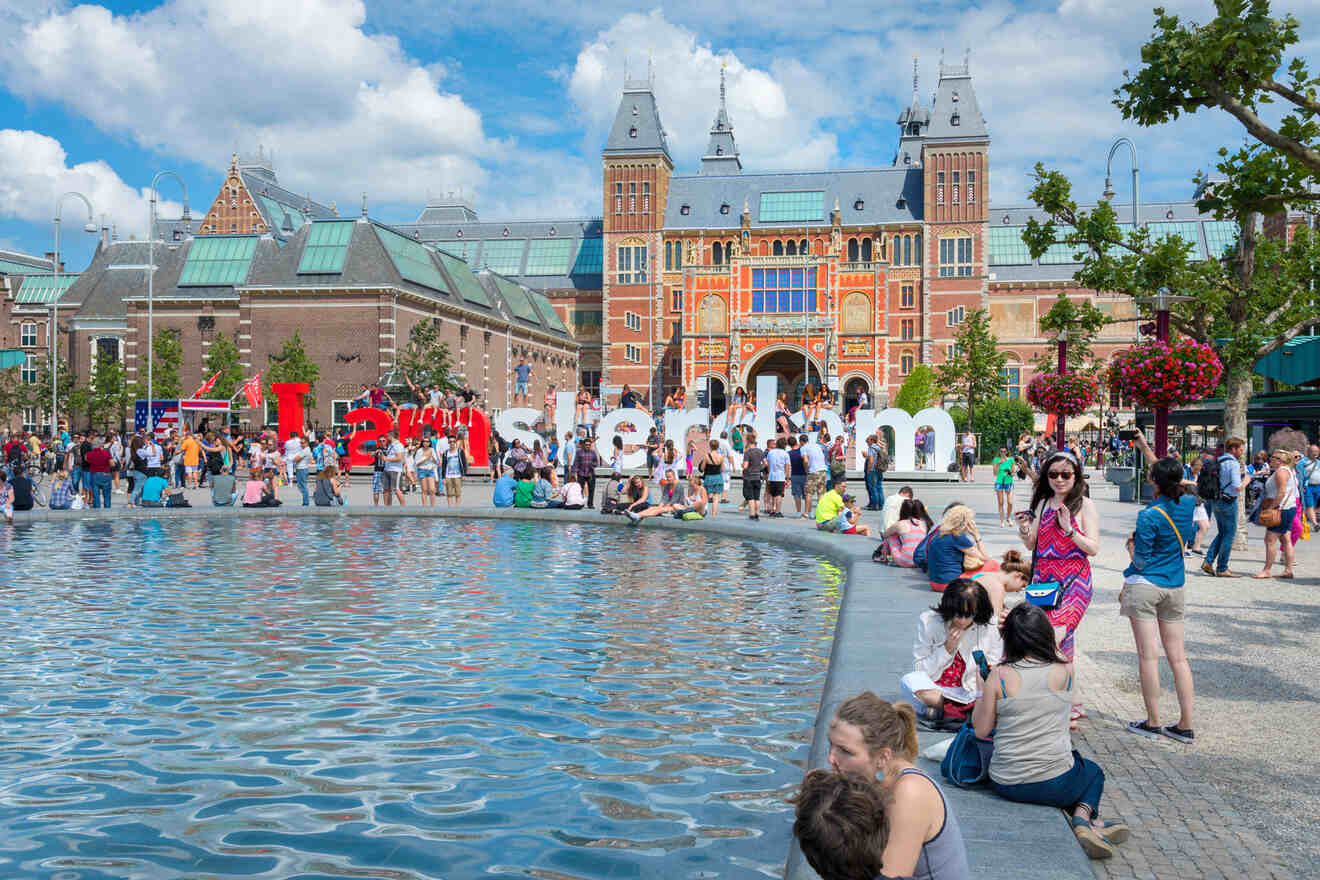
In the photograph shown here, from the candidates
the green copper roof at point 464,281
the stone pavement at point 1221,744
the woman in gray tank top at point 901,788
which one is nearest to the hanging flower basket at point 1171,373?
the stone pavement at point 1221,744

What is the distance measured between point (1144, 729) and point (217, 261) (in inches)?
2194

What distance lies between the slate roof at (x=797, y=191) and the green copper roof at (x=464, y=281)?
20.4 meters

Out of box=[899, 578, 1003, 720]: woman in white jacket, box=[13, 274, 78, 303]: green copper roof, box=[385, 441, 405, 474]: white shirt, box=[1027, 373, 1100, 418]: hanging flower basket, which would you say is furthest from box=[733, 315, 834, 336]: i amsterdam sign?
box=[899, 578, 1003, 720]: woman in white jacket

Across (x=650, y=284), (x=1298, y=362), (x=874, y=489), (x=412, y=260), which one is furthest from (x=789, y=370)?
(x=874, y=489)

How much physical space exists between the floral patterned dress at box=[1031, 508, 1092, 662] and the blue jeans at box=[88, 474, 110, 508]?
19.3m

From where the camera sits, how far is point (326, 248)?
52094mm

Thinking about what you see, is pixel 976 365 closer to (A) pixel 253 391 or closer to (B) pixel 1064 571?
(A) pixel 253 391

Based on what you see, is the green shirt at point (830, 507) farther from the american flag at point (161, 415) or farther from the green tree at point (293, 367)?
the green tree at point (293, 367)

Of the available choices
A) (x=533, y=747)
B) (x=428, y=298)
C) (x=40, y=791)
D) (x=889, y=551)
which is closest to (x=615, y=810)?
(x=533, y=747)

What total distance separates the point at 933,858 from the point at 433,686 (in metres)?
4.91

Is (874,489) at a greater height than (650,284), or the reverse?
(650,284)

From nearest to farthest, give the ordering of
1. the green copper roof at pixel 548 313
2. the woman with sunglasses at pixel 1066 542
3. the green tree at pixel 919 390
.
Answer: the woman with sunglasses at pixel 1066 542
the green tree at pixel 919 390
the green copper roof at pixel 548 313

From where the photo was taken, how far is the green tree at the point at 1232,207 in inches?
287

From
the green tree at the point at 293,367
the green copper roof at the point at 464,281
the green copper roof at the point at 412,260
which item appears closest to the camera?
the green tree at the point at 293,367
